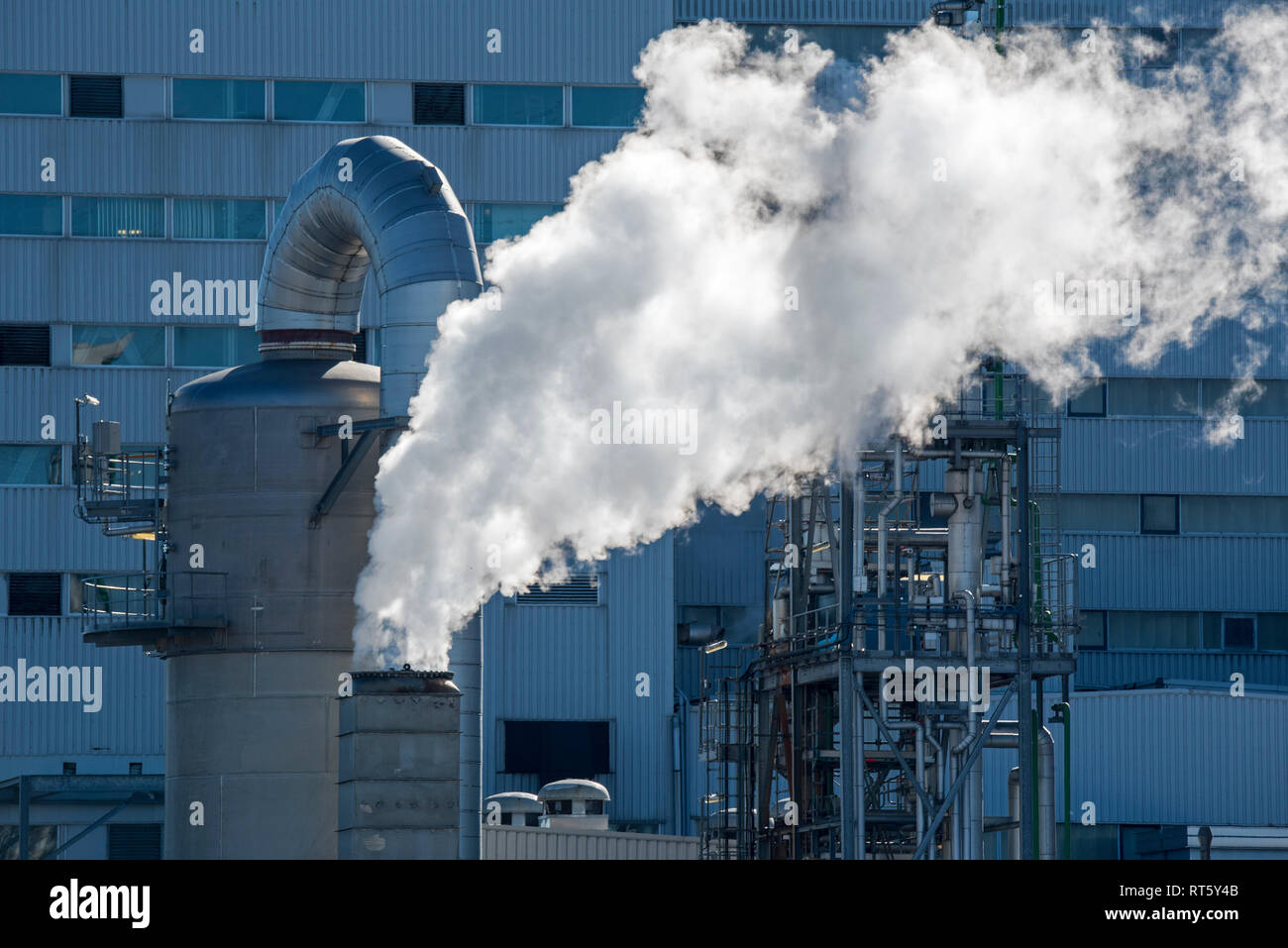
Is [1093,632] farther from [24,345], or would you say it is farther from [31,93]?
[31,93]

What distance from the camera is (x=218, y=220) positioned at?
1902 inches

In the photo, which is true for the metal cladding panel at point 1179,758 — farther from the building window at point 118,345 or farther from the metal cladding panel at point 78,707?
the building window at point 118,345

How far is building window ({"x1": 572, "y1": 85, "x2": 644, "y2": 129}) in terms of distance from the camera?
48.5 m

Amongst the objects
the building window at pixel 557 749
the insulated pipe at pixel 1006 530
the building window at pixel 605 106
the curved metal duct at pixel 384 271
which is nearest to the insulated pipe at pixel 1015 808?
the insulated pipe at pixel 1006 530

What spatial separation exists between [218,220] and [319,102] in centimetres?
375

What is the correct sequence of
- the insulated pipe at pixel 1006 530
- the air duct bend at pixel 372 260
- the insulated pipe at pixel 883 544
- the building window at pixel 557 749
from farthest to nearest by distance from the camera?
the building window at pixel 557 749 → the insulated pipe at pixel 1006 530 → the insulated pipe at pixel 883 544 → the air duct bend at pixel 372 260

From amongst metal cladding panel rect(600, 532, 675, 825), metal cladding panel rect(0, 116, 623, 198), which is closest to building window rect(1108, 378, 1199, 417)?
metal cladding panel rect(600, 532, 675, 825)

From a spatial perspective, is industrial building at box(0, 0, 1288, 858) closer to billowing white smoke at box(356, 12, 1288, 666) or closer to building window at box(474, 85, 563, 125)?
building window at box(474, 85, 563, 125)

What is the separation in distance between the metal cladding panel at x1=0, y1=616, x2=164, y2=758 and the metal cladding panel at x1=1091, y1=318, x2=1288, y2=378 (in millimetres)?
25464

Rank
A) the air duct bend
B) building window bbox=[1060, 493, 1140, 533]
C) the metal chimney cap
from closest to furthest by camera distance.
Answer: the metal chimney cap → the air duct bend → building window bbox=[1060, 493, 1140, 533]

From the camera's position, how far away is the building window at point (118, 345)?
47938 mm

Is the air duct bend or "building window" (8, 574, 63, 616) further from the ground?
the air duct bend

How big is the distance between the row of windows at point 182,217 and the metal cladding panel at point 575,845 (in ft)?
52.8
